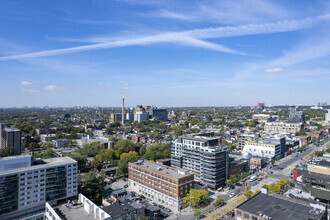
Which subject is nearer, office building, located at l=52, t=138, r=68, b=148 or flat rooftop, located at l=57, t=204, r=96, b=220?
flat rooftop, located at l=57, t=204, r=96, b=220

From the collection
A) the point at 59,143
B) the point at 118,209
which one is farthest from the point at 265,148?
the point at 59,143

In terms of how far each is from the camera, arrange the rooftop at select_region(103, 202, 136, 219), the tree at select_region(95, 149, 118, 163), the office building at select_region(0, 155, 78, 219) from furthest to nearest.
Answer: the tree at select_region(95, 149, 118, 163), the office building at select_region(0, 155, 78, 219), the rooftop at select_region(103, 202, 136, 219)

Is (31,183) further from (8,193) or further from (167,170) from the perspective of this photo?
(167,170)

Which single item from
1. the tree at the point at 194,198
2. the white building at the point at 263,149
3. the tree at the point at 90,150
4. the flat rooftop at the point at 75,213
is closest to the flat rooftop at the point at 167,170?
the tree at the point at 194,198

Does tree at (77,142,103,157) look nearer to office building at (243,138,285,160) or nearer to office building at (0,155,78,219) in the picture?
office building at (0,155,78,219)

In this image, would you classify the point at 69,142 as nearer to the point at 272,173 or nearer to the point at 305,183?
the point at 272,173

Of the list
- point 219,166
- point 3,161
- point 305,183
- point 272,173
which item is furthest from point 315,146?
point 3,161

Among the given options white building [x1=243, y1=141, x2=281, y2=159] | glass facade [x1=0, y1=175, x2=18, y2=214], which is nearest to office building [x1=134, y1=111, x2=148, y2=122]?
white building [x1=243, y1=141, x2=281, y2=159]
